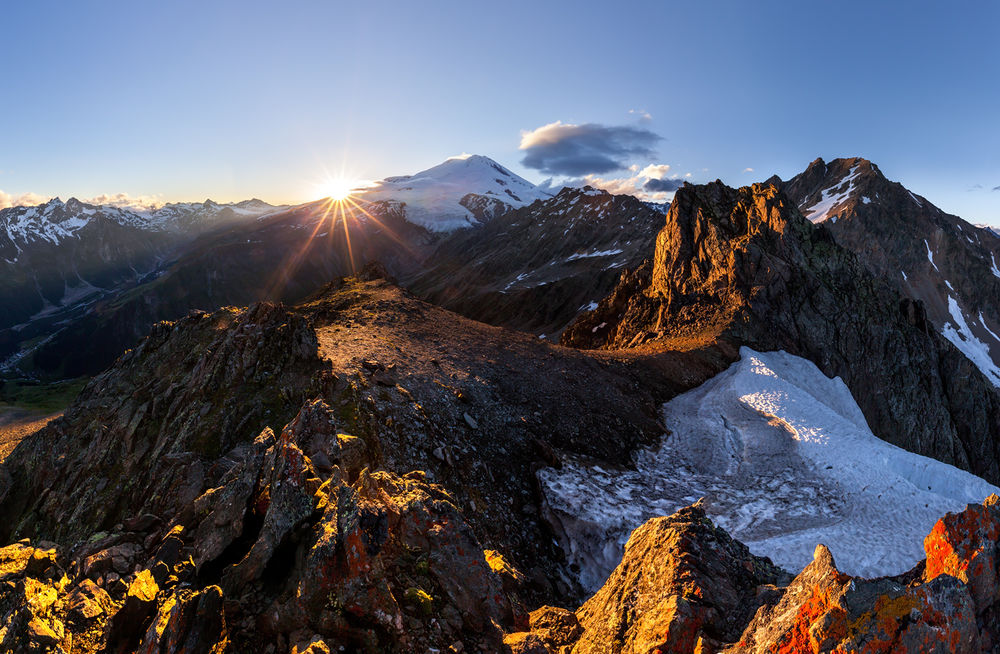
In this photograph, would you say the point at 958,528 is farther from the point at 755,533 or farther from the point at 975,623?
the point at 755,533

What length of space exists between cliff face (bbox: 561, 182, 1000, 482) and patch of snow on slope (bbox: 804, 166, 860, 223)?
3234 inches

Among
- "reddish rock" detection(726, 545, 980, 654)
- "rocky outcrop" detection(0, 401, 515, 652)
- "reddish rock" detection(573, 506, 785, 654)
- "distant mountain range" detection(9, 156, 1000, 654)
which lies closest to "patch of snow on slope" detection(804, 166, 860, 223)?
"distant mountain range" detection(9, 156, 1000, 654)

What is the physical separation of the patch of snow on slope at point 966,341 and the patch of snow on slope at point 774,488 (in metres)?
97.8

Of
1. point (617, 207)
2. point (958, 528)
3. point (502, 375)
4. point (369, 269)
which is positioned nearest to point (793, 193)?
point (617, 207)

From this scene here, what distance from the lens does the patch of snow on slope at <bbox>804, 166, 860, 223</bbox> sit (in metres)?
116

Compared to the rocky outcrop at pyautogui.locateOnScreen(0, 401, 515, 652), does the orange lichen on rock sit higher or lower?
higher

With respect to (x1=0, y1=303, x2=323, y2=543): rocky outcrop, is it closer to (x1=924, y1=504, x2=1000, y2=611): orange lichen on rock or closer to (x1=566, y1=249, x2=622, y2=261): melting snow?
(x1=924, y1=504, x2=1000, y2=611): orange lichen on rock

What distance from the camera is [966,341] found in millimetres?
96125

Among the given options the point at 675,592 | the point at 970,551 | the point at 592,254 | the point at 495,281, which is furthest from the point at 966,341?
the point at 675,592

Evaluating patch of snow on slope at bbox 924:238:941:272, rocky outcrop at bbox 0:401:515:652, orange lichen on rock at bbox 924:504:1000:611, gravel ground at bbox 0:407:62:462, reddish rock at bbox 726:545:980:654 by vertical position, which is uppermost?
patch of snow on slope at bbox 924:238:941:272

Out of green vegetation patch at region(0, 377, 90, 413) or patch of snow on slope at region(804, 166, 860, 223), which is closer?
green vegetation patch at region(0, 377, 90, 413)

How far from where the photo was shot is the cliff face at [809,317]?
3909 centimetres

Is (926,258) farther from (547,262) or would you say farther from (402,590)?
(402,590)

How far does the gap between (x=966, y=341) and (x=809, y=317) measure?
9088cm
